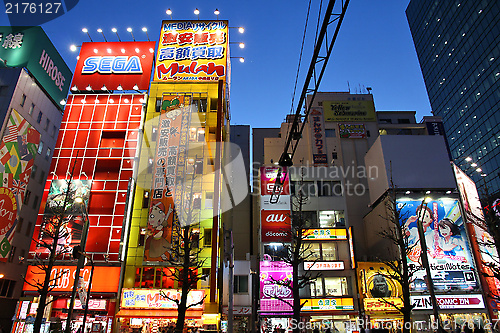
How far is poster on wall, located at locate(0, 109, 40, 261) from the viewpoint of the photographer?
2750cm

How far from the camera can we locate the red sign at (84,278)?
25250 millimetres

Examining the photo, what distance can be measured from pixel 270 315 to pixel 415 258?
13917 millimetres

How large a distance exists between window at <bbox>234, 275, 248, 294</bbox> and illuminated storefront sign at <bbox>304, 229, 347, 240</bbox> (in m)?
9.02

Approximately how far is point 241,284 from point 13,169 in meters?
24.2

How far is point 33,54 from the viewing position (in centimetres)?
3319

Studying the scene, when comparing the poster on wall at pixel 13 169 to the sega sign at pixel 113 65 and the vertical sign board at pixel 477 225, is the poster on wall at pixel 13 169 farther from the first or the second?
the vertical sign board at pixel 477 225

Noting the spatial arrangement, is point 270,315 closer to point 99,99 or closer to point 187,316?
point 187,316

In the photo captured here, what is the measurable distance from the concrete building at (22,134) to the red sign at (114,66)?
13.1 ft

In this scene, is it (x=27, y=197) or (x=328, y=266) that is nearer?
(x=328, y=266)

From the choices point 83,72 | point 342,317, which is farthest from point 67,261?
point 342,317

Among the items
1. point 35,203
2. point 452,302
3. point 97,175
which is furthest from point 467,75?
point 35,203

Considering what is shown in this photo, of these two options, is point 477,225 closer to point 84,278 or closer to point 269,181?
point 269,181

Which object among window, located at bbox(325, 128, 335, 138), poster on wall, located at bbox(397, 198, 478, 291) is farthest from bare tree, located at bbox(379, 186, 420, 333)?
window, located at bbox(325, 128, 335, 138)

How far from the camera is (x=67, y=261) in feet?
86.1
